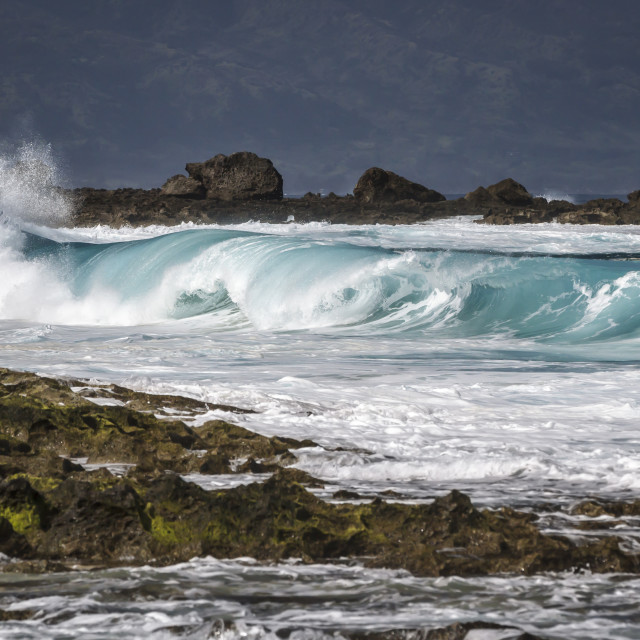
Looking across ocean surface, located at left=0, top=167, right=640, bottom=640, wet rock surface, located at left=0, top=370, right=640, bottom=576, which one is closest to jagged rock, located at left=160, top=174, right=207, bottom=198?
ocean surface, located at left=0, top=167, right=640, bottom=640

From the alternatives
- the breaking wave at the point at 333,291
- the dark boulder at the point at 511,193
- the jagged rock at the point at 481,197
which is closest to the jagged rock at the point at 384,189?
the jagged rock at the point at 481,197

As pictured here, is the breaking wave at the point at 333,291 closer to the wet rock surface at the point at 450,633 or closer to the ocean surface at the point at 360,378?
the ocean surface at the point at 360,378

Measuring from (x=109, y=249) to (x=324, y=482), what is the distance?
1553 cm

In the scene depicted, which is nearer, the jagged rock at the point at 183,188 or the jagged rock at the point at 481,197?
the jagged rock at the point at 481,197

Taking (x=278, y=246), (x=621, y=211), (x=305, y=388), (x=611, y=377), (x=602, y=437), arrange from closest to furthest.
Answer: (x=602, y=437) → (x=305, y=388) → (x=611, y=377) → (x=278, y=246) → (x=621, y=211)

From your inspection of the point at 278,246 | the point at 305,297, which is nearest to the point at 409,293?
the point at 305,297

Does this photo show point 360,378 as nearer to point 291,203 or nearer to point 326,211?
point 326,211

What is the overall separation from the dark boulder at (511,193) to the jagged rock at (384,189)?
2790 mm

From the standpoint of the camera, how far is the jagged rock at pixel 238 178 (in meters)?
40.1

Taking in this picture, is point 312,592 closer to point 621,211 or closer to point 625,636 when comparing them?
point 625,636

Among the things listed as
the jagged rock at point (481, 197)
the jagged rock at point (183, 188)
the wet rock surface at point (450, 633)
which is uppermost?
the jagged rock at point (183, 188)

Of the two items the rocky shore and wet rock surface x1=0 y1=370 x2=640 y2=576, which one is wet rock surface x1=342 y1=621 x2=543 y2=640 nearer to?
wet rock surface x1=0 y1=370 x2=640 y2=576

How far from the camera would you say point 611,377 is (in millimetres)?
6930

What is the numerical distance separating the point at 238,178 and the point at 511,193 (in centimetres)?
1157
